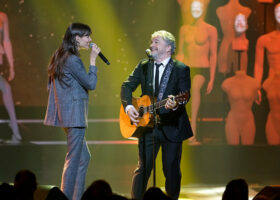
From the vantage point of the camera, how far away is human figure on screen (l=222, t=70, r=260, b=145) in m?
10.2

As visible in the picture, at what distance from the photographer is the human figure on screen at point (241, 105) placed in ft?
33.3

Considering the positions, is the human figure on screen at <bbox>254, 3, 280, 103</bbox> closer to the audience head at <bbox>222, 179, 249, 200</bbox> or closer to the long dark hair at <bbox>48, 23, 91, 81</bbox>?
the long dark hair at <bbox>48, 23, 91, 81</bbox>

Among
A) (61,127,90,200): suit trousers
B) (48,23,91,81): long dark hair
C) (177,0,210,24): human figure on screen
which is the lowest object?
(61,127,90,200): suit trousers

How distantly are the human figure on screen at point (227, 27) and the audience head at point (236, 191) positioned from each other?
6902 millimetres

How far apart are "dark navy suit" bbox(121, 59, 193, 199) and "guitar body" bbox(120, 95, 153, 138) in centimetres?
7

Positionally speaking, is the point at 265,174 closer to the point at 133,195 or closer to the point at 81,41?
the point at 133,195

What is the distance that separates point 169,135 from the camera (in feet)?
18.1

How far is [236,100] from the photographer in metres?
10.2

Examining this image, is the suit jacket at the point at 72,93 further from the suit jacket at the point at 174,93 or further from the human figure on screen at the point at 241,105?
the human figure on screen at the point at 241,105

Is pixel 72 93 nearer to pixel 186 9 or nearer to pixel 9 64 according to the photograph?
pixel 9 64

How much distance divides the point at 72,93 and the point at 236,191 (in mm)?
2281

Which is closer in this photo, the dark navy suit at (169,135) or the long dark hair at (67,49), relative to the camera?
the long dark hair at (67,49)

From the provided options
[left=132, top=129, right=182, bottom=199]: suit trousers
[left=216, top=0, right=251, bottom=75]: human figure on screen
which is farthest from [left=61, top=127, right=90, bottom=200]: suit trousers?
[left=216, top=0, right=251, bottom=75]: human figure on screen

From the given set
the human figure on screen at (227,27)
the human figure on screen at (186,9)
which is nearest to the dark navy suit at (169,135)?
the human figure on screen at (186,9)
